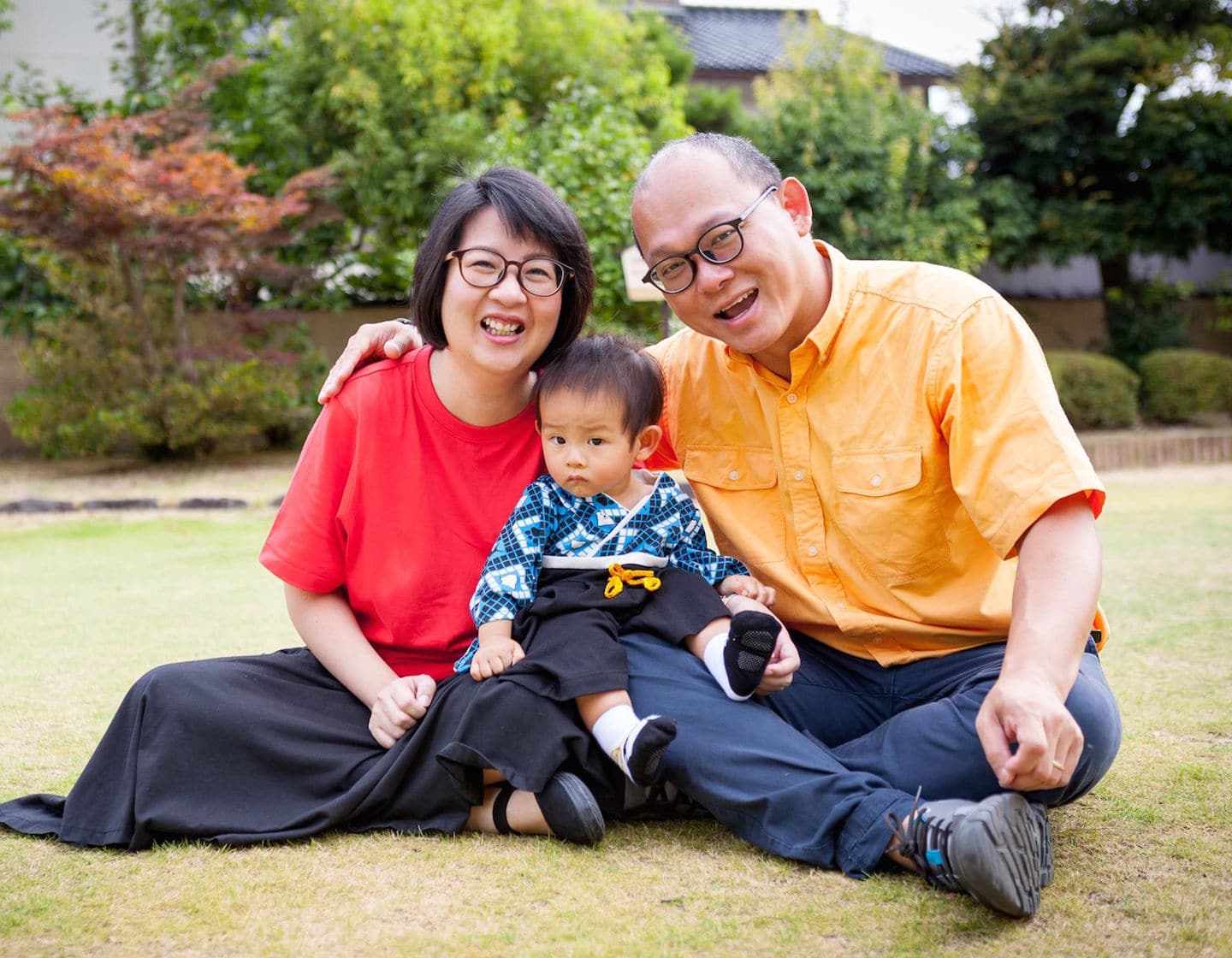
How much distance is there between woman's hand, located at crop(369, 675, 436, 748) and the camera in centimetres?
233

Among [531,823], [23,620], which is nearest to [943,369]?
[531,823]

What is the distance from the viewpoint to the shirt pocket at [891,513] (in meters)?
2.35

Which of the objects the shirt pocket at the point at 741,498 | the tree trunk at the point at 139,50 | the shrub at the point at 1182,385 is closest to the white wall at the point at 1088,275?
the shrub at the point at 1182,385

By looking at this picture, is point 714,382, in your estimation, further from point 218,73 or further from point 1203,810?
point 218,73

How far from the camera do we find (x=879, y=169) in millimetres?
11516

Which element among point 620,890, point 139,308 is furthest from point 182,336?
point 620,890

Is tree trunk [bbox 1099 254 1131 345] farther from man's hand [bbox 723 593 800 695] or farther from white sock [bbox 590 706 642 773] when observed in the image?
white sock [bbox 590 706 642 773]

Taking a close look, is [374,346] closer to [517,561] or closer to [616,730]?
[517,561]

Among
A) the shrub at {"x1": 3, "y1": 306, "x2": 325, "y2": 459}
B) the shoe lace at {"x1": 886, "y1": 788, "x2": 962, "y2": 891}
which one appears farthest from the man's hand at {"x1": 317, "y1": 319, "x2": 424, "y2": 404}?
the shrub at {"x1": 3, "y1": 306, "x2": 325, "y2": 459}

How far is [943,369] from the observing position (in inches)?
89.4

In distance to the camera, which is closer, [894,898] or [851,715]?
[894,898]

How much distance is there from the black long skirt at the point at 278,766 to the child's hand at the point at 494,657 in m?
0.03

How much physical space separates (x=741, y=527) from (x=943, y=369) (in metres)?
0.58

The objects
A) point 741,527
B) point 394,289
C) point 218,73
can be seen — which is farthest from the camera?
point 394,289
